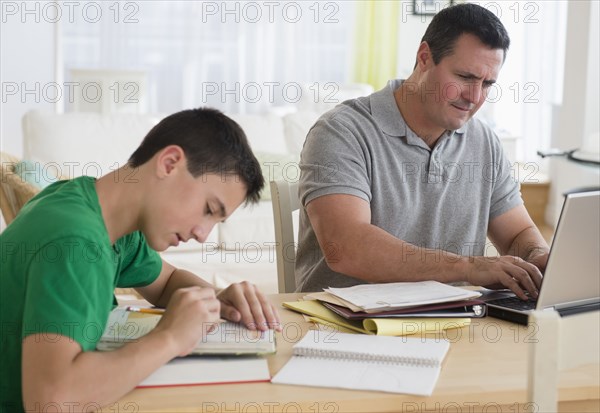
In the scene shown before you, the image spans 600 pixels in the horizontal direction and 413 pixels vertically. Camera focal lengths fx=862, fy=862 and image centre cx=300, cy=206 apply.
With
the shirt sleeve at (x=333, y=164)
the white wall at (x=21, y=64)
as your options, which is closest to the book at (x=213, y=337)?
the shirt sleeve at (x=333, y=164)

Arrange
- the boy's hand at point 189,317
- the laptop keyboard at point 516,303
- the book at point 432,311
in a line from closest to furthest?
the boy's hand at point 189,317, the book at point 432,311, the laptop keyboard at point 516,303

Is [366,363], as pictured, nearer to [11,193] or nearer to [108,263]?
[108,263]

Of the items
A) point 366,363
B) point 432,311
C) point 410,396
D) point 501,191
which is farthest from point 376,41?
point 410,396

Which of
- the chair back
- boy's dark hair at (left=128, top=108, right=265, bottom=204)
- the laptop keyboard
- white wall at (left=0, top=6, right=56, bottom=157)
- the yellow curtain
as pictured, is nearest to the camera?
boy's dark hair at (left=128, top=108, right=265, bottom=204)

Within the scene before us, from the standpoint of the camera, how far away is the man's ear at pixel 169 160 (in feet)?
4.24

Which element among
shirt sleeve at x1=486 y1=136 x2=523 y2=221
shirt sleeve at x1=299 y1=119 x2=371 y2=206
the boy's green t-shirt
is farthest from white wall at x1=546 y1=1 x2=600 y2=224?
the boy's green t-shirt

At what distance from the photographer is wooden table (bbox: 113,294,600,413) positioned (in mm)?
1091

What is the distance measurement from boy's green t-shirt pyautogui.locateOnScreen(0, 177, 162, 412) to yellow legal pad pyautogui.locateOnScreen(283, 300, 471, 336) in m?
0.40

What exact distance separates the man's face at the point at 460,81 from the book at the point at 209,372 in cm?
91

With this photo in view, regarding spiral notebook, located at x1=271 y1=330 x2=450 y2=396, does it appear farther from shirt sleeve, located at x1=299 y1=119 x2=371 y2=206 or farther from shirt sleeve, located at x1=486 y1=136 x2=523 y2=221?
shirt sleeve, located at x1=486 y1=136 x2=523 y2=221

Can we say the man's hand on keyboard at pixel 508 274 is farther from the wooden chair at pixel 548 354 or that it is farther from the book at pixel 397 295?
the wooden chair at pixel 548 354

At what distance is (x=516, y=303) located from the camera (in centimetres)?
156

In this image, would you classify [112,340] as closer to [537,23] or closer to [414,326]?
[414,326]

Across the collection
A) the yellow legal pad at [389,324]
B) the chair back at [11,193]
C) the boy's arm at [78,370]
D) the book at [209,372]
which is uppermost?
the boy's arm at [78,370]
